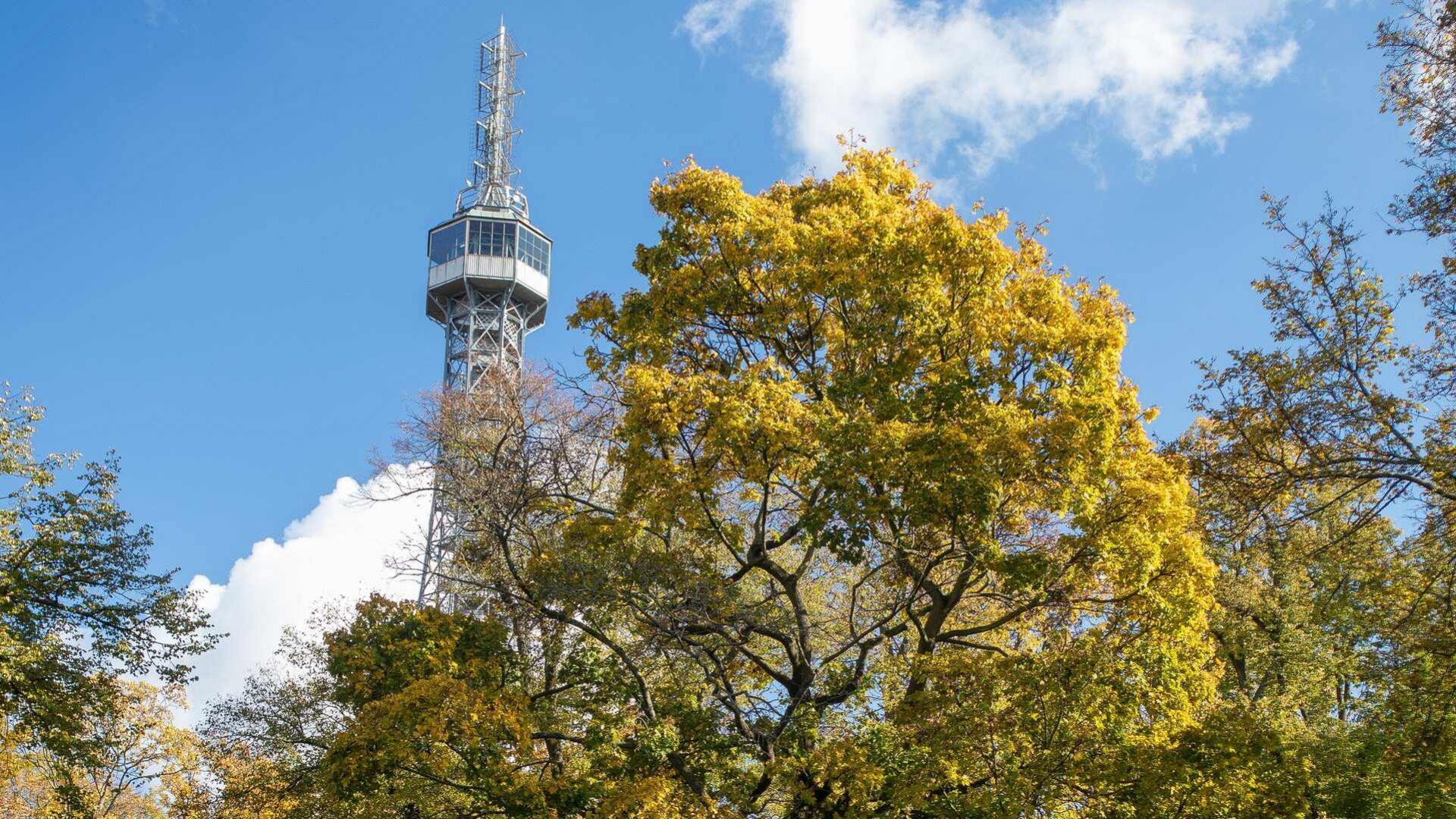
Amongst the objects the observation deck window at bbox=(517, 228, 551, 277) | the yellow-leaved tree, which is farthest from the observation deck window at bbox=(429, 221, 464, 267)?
the yellow-leaved tree

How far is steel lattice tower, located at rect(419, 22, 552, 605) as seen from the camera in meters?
55.2

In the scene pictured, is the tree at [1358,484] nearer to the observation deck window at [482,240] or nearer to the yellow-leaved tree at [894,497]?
the yellow-leaved tree at [894,497]

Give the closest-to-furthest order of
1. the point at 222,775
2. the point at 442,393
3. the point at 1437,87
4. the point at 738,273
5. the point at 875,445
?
the point at 1437,87, the point at 875,445, the point at 738,273, the point at 222,775, the point at 442,393

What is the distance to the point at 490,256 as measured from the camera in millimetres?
55375

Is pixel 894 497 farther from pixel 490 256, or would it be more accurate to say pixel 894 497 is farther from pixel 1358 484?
pixel 490 256

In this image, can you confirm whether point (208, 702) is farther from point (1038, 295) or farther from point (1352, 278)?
point (1352, 278)

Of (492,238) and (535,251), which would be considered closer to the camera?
(492,238)

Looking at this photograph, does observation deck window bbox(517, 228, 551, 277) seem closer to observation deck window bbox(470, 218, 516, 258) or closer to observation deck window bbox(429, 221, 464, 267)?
observation deck window bbox(470, 218, 516, 258)

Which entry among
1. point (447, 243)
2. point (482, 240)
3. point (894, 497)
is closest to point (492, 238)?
point (482, 240)

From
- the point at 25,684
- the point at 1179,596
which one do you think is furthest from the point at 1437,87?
the point at 25,684

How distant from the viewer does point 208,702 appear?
1936 centimetres

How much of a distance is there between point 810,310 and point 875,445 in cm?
234

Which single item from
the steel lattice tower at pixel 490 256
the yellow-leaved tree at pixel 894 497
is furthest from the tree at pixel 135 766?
the steel lattice tower at pixel 490 256

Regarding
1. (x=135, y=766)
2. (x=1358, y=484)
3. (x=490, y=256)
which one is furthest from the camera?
(x=490, y=256)
